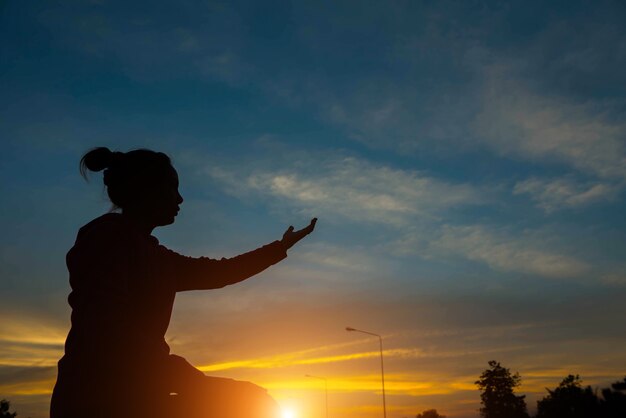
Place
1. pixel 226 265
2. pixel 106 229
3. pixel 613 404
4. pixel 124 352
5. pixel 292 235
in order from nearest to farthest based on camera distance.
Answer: pixel 124 352, pixel 106 229, pixel 226 265, pixel 292 235, pixel 613 404

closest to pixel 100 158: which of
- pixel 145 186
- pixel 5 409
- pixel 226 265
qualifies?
pixel 145 186

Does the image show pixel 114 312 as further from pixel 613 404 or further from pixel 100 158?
pixel 613 404

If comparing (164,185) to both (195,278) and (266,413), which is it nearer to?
(195,278)

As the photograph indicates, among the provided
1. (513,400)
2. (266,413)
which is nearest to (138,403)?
(266,413)

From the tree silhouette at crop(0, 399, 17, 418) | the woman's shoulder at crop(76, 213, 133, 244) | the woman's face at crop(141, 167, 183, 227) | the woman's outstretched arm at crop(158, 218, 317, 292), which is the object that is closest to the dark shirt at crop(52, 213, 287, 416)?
the woman's shoulder at crop(76, 213, 133, 244)

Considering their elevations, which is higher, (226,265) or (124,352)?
(226,265)

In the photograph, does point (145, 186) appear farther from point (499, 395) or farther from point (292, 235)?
point (499, 395)

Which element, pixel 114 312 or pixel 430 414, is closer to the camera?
pixel 114 312

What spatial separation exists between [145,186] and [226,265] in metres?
0.78

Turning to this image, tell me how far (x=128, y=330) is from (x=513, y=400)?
107509mm

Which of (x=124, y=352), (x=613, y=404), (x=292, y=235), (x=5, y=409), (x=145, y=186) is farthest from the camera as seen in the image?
(x=5, y=409)

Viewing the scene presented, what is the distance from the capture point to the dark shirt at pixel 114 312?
6.20ft

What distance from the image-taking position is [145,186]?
99.2 inches

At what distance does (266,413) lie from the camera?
Result: 1970mm
